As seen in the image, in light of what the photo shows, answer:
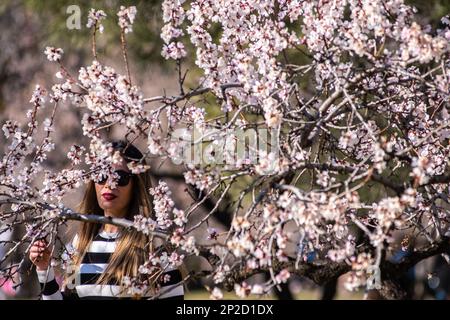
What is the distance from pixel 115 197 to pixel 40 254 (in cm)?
50

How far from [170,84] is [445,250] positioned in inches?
332

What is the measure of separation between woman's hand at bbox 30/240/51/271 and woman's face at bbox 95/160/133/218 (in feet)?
1.33

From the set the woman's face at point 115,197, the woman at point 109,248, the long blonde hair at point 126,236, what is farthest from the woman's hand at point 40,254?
the woman's face at point 115,197

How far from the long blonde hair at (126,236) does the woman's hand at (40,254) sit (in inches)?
6.4

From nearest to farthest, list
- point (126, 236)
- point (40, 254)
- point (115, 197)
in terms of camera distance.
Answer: point (40, 254)
point (126, 236)
point (115, 197)

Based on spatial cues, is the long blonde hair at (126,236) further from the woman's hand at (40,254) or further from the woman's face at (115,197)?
the woman's hand at (40,254)

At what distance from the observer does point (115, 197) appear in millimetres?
4656

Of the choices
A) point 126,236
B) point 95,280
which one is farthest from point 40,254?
point 126,236

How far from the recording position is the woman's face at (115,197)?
4637mm

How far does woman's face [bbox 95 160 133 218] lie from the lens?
15.2 ft

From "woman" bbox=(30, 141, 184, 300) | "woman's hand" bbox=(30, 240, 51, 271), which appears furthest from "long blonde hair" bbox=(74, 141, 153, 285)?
"woman's hand" bbox=(30, 240, 51, 271)

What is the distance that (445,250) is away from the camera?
4020 millimetres

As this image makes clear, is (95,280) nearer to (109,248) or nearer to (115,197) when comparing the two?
(109,248)
